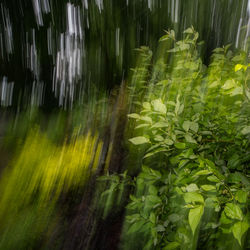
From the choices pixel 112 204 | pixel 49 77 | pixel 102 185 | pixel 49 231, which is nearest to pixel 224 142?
pixel 112 204

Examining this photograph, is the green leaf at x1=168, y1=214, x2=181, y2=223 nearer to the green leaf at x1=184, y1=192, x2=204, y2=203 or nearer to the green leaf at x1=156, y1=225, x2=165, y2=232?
the green leaf at x1=156, y1=225, x2=165, y2=232

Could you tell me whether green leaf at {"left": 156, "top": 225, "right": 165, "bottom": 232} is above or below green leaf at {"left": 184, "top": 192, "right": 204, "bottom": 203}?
below

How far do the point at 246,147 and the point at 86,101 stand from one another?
3.15 meters

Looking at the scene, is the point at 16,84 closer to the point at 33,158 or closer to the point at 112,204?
the point at 33,158

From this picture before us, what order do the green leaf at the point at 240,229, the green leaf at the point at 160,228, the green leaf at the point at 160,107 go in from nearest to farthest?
the green leaf at the point at 240,229
the green leaf at the point at 160,107
the green leaf at the point at 160,228

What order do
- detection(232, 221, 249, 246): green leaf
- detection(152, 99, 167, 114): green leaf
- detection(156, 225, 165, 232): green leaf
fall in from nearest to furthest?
1. detection(232, 221, 249, 246): green leaf
2. detection(152, 99, 167, 114): green leaf
3. detection(156, 225, 165, 232): green leaf

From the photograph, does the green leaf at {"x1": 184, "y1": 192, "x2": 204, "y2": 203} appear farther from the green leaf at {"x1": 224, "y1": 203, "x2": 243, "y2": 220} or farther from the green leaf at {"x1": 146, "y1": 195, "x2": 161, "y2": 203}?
the green leaf at {"x1": 146, "y1": 195, "x2": 161, "y2": 203}

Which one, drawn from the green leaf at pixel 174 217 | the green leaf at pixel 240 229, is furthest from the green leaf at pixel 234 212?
the green leaf at pixel 174 217

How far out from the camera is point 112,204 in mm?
2018

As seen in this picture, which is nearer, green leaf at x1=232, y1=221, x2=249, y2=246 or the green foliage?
green leaf at x1=232, y1=221, x2=249, y2=246

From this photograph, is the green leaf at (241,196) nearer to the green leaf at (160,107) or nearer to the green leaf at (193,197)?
the green leaf at (193,197)

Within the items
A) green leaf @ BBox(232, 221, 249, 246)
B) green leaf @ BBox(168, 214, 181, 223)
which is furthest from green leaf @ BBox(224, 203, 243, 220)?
green leaf @ BBox(168, 214, 181, 223)

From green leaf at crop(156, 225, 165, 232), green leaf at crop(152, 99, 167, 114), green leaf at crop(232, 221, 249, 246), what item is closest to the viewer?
green leaf at crop(232, 221, 249, 246)

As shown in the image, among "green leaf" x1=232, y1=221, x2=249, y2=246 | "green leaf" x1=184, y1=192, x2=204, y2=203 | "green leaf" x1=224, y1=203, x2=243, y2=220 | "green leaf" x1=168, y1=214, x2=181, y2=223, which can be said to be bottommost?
"green leaf" x1=168, y1=214, x2=181, y2=223
